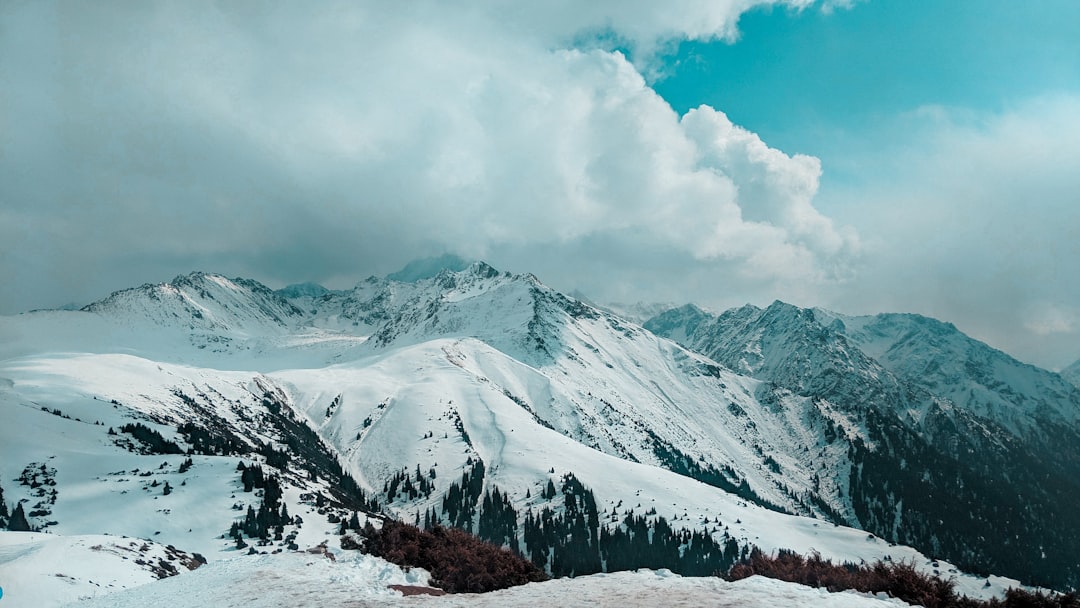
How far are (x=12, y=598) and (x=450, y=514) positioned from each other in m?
161

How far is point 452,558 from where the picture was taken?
28156 millimetres

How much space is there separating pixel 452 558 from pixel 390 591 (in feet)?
14.1

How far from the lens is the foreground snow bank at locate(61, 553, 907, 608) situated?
71.7ft

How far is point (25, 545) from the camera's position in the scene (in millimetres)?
63875

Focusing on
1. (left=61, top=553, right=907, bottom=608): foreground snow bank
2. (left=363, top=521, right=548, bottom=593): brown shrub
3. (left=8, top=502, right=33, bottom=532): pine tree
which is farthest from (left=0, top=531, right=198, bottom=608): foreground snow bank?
(left=8, top=502, right=33, bottom=532): pine tree

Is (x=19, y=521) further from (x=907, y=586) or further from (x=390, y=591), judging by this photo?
(x=907, y=586)

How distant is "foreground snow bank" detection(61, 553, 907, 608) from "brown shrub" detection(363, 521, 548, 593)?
102 cm

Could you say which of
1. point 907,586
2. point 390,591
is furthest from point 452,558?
point 907,586

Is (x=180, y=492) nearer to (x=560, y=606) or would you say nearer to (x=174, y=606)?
(x=174, y=606)

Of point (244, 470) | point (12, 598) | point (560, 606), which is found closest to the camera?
point (560, 606)

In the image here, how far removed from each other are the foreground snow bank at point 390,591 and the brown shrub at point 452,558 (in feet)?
3.34

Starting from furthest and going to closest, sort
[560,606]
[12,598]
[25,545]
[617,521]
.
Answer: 1. [617,521]
2. [25,545]
3. [12,598]
4. [560,606]

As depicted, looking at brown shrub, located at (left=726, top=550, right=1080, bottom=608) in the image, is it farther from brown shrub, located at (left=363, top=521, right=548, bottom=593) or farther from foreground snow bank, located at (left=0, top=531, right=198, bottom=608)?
foreground snow bank, located at (left=0, top=531, right=198, bottom=608)

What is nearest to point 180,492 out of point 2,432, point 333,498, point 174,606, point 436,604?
point 333,498
